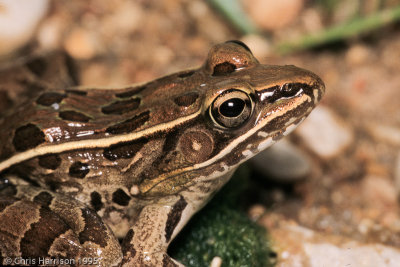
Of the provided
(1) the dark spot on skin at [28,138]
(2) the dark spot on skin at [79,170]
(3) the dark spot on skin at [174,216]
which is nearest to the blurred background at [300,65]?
(3) the dark spot on skin at [174,216]

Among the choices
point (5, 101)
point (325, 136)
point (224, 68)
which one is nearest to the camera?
point (224, 68)

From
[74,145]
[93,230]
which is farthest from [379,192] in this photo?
[74,145]

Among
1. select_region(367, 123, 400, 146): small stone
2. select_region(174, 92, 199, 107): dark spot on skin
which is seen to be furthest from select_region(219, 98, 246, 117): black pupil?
select_region(367, 123, 400, 146): small stone

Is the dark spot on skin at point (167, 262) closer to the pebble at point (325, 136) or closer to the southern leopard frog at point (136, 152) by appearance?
the southern leopard frog at point (136, 152)

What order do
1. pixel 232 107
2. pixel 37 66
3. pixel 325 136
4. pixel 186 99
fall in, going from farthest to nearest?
1. pixel 325 136
2. pixel 37 66
3. pixel 186 99
4. pixel 232 107

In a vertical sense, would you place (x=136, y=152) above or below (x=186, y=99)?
below

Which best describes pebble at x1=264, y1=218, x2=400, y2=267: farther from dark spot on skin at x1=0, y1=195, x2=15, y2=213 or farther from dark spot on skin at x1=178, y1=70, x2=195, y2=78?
dark spot on skin at x1=0, y1=195, x2=15, y2=213

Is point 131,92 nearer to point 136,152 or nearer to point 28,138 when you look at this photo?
point 136,152
